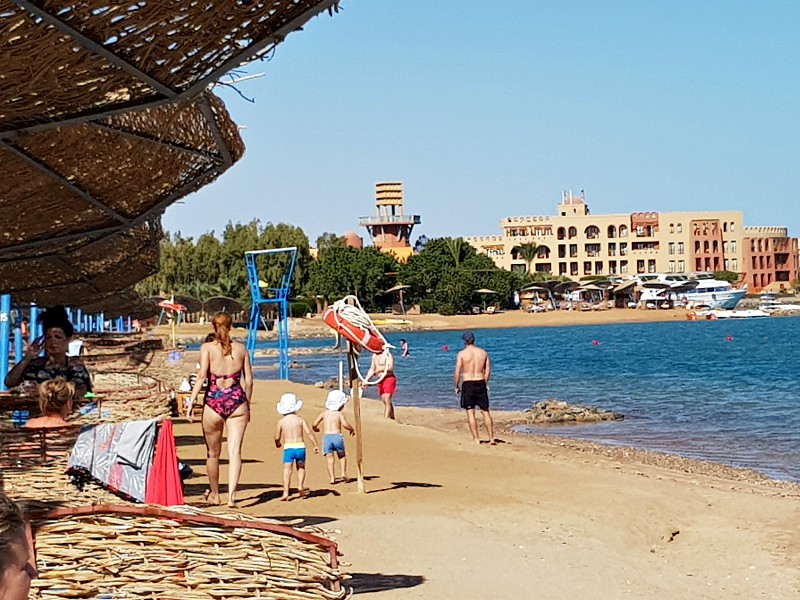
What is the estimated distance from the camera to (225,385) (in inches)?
312

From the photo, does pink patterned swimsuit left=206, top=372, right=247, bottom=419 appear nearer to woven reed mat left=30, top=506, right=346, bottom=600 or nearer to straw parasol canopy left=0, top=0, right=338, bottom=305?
straw parasol canopy left=0, top=0, right=338, bottom=305

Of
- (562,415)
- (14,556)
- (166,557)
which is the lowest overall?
(562,415)

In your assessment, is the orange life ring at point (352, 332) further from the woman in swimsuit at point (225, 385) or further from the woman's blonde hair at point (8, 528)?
the woman's blonde hair at point (8, 528)

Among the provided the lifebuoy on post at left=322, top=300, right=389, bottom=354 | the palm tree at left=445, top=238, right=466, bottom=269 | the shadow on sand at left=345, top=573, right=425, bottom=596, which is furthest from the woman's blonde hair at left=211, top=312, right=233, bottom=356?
the palm tree at left=445, top=238, right=466, bottom=269

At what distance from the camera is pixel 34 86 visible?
4328 millimetres

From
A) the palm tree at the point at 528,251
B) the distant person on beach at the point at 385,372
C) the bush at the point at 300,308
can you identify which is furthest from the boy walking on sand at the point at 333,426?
the palm tree at the point at 528,251

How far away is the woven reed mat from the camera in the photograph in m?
4.21

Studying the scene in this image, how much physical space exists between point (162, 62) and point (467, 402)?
1070 cm

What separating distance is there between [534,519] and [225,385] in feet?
9.45

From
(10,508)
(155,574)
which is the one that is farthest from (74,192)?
(10,508)

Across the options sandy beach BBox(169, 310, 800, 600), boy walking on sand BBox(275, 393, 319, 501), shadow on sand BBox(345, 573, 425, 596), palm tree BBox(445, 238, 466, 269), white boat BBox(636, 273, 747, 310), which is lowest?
sandy beach BBox(169, 310, 800, 600)

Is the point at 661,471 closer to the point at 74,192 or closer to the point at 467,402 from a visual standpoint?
the point at 467,402

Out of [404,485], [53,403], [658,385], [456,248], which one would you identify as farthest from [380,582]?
[456,248]

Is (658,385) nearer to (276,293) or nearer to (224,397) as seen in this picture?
(276,293)
